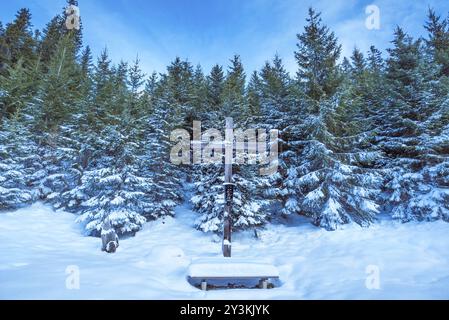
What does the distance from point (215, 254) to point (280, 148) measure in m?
7.08

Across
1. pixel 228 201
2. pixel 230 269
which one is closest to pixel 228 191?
pixel 228 201

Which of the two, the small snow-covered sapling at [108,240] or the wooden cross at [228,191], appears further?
the small snow-covered sapling at [108,240]

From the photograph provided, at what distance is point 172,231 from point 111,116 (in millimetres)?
6910

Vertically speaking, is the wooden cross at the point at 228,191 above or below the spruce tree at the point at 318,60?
below

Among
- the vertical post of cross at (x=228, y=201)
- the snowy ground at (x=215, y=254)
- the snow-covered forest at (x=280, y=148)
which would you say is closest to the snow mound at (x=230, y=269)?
the snowy ground at (x=215, y=254)

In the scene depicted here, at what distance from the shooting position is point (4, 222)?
1352 cm

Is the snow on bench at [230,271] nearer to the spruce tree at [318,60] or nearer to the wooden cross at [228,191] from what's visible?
the wooden cross at [228,191]

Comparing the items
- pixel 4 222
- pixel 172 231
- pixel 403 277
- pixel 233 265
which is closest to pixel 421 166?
pixel 403 277

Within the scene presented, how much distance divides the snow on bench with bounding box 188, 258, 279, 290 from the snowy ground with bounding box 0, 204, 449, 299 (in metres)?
0.40

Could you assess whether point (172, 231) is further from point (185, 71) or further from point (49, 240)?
point (185, 71)

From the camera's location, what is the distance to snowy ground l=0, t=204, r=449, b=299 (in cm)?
655

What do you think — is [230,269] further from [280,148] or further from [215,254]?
[280,148]

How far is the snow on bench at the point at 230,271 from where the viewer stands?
7719 mm

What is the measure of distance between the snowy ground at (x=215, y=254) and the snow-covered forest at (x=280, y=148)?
98 cm
